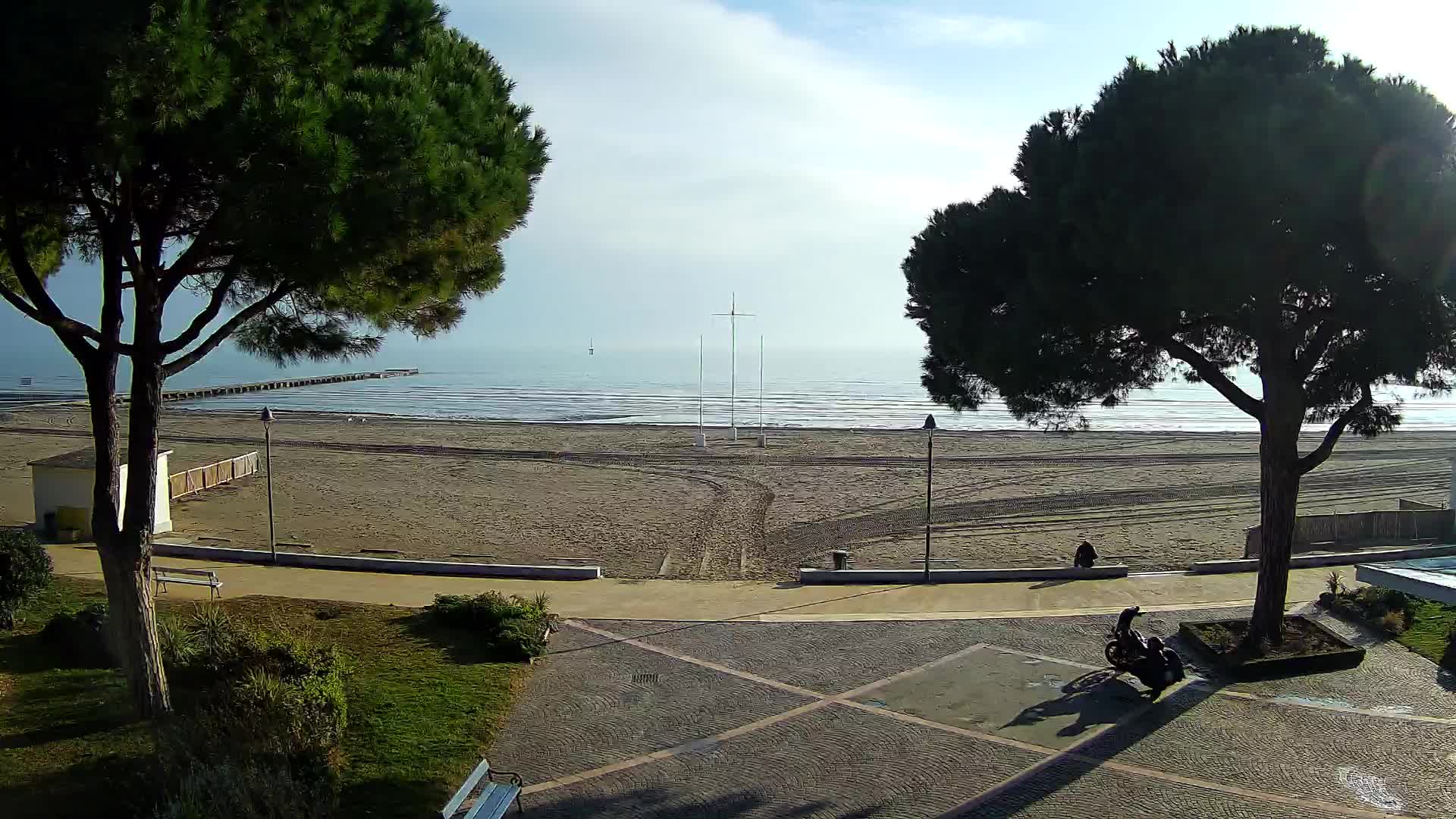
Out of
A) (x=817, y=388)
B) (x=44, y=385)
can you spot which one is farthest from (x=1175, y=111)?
(x=44, y=385)

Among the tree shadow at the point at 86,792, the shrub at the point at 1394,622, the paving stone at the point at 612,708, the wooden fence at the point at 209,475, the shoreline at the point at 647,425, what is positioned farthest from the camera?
the shoreline at the point at 647,425

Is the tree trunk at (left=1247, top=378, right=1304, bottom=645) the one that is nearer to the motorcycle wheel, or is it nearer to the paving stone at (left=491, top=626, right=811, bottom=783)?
the motorcycle wheel

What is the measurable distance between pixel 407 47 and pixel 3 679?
723 centimetres

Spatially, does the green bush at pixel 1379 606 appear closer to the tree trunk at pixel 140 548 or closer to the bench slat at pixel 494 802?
the bench slat at pixel 494 802

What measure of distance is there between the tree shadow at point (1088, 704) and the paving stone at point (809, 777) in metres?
0.92

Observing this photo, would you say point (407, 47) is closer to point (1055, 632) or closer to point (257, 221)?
point (257, 221)

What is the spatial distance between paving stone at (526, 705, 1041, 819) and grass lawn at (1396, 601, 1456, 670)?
6268mm

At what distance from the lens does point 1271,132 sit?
8992mm

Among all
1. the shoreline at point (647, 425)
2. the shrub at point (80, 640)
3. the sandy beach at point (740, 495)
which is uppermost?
the shoreline at point (647, 425)

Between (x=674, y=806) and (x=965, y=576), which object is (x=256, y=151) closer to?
(x=674, y=806)

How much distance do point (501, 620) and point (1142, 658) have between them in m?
7.48

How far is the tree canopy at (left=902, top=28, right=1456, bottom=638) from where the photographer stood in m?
8.98

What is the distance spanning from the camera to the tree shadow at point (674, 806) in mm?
7168

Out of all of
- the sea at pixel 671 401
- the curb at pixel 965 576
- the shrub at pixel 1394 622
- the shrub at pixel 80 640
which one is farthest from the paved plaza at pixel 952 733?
the sea at pixel 671 401
